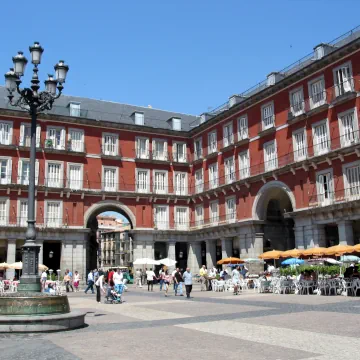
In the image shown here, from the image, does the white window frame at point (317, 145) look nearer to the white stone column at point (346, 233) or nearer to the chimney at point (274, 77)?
the white stone column at point (346, 233)

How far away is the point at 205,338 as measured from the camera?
31.9 feet

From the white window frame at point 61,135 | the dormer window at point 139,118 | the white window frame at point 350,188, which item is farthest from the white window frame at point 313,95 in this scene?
the white window frame at point 61,135

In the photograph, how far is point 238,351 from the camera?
8203 millimetres

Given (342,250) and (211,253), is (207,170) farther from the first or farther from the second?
(342,250)

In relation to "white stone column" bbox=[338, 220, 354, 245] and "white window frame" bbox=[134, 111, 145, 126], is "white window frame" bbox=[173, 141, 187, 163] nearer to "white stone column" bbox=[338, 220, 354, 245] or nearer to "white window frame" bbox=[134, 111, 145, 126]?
"white window frame" bbox=[134, 111, 145, 126]

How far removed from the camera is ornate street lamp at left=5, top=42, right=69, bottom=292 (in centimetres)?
1266

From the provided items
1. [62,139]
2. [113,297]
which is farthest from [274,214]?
[113,297]

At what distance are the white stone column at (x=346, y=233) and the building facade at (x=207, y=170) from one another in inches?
3.2

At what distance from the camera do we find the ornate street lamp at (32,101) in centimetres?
1266

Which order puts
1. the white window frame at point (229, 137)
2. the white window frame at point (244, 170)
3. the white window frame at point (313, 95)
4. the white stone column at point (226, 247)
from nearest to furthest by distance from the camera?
the white window frame at point (313, 95) → the white window frame at point (244, 170) → the white window frame at point (229, 137) → the white stone column at point (226, 247)

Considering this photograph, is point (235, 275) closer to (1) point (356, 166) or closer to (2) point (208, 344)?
(1) point (356, 166)

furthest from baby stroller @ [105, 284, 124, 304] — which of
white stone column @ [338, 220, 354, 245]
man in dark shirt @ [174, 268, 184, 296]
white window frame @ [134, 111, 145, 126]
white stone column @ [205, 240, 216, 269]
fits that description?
white window frame @ [134, 111, 145, 126]

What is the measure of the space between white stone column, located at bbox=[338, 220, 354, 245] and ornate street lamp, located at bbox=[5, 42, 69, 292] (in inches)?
787

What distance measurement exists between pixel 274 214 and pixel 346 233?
35.3 feet
